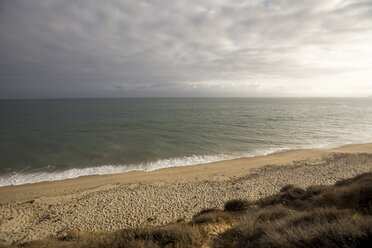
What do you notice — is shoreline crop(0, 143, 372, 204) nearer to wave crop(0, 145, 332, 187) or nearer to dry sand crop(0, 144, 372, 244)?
dry sand crop(0, 144, 372, 244)

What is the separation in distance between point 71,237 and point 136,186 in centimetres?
555

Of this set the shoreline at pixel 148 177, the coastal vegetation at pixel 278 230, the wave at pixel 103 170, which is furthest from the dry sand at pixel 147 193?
the coastal vegetation at pixel 278 230

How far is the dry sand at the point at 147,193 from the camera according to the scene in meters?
8.16

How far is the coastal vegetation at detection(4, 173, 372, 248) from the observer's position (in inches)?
121

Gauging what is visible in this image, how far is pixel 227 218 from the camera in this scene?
20.9 ft

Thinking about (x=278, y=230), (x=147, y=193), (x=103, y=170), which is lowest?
(x=103, y=170)

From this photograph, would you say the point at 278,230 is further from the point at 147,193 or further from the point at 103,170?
the point at 103,170

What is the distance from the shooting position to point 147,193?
1071 centimetres

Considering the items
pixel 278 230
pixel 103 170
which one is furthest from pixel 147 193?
pixel 278 230

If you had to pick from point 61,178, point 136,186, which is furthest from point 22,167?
point 136,186

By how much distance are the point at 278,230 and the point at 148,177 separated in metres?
11.3

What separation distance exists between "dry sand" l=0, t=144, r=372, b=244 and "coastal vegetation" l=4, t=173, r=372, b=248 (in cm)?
229

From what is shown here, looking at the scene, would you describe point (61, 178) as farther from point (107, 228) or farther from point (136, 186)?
point (107, 228)

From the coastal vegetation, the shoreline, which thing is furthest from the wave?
the coastal vegetation
